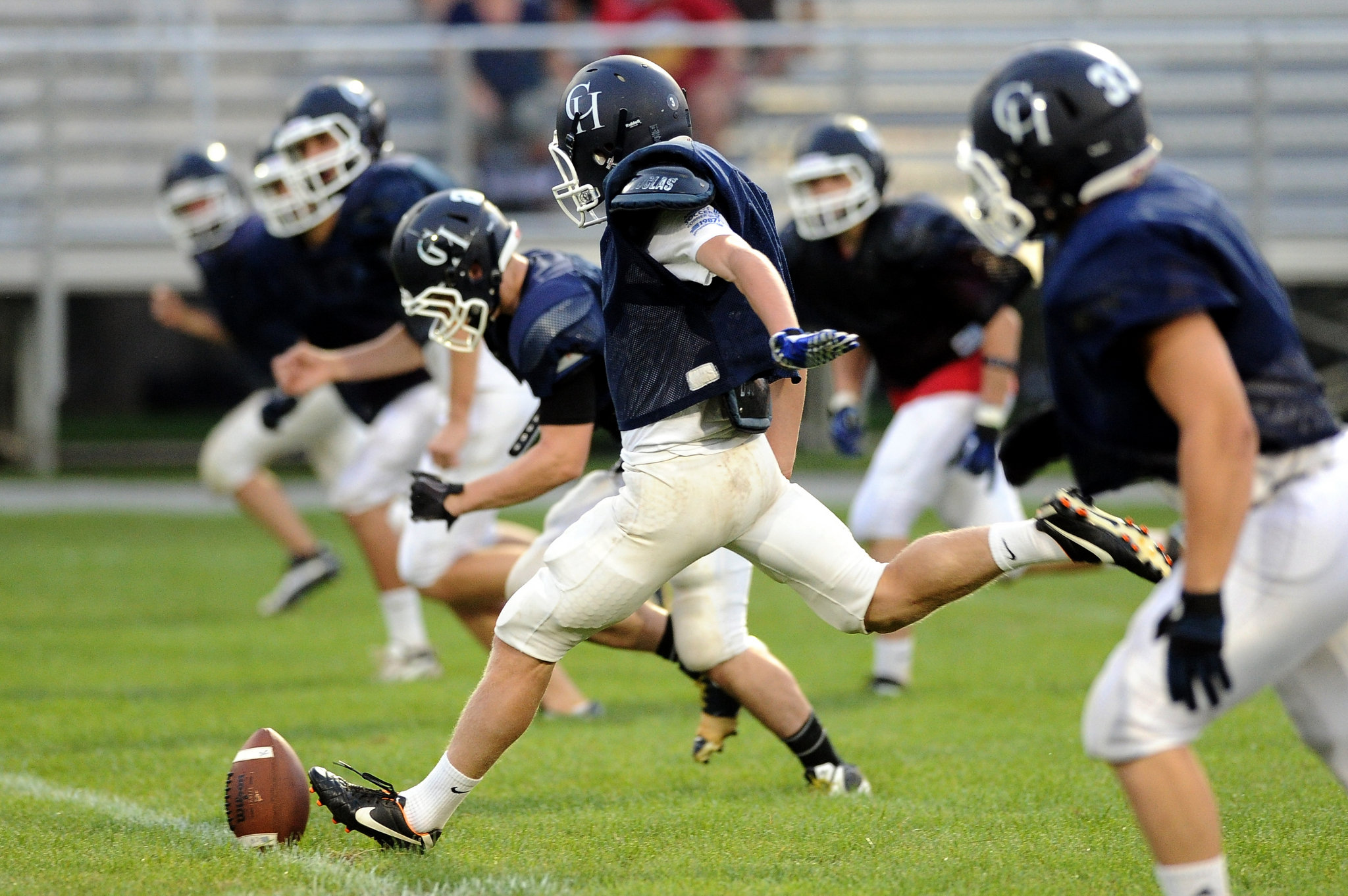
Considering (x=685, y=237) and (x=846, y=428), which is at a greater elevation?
(x=685, y=237)

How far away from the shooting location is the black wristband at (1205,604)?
2525 millimetres

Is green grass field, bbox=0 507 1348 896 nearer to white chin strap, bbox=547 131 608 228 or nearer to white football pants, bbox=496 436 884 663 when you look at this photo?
white football pants, bbox=496 436 884 663

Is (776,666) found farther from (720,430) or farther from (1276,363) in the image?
(1276,363)

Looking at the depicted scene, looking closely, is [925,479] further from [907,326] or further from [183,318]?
[183,318]

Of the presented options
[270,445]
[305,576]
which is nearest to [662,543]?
[305,576]

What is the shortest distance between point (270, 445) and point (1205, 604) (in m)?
6.06

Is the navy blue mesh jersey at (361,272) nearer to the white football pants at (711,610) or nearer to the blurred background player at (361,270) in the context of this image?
the blurred background player at (361,270)

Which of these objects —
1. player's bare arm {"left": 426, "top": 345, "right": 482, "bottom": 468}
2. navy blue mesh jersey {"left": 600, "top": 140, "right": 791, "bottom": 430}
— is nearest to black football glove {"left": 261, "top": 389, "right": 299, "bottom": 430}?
player's bare arm {"left": 426, "top": 345, "right": 482, "bottom": 468}

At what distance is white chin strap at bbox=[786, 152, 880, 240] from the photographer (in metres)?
Result: 6.00

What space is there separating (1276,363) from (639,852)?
1800 mm

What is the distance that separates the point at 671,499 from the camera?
3436mm

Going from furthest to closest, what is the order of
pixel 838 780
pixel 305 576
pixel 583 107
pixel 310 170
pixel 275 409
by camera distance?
pixel 305 576 → pixel 275 409 → pixel 310 170 → pixel 838 780 → pixel 583 107

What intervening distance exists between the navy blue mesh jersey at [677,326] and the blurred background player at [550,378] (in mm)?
547

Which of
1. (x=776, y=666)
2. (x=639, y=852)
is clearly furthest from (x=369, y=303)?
(x=639, y=852)
